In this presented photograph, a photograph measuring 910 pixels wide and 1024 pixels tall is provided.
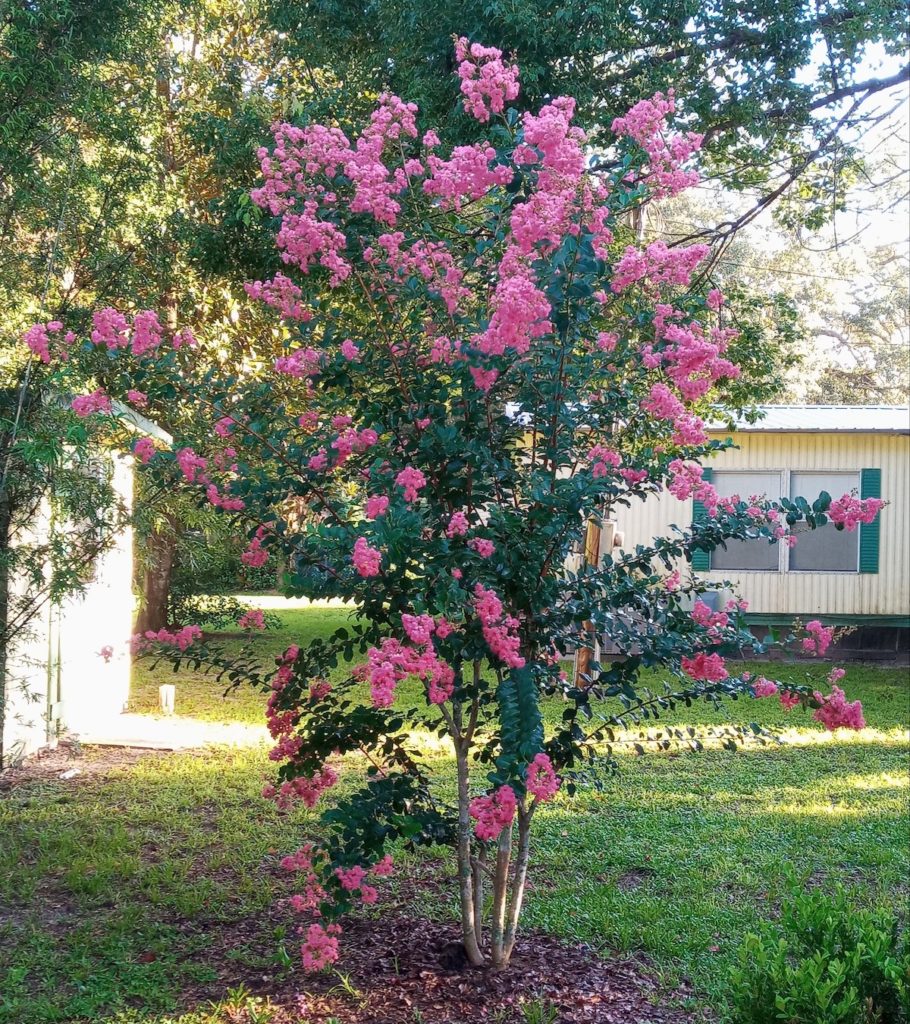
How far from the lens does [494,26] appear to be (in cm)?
563

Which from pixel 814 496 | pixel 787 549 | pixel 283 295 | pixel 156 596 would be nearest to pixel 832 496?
pixel 814 496

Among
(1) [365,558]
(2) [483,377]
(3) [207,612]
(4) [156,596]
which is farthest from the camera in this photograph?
(3) [207,612]

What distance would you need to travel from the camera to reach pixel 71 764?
6309 mm

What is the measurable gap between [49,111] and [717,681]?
4.00 metres

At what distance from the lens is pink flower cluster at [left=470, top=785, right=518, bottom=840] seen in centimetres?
262

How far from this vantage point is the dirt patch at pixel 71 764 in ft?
19.4

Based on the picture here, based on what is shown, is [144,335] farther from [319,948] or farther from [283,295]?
[319,948]

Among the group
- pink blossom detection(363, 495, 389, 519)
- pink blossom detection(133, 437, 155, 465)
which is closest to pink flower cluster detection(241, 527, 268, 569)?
pink blossom detection(133, 437, 155, 465)

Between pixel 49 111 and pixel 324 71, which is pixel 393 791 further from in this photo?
pixel 324 71

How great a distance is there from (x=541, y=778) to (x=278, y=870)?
7.26 feet

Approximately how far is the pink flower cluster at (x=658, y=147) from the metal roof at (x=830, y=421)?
721cm

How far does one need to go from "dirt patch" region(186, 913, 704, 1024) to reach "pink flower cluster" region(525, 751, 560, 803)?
2.61ft

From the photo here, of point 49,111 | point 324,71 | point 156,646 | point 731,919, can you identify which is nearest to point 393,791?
point 156,646

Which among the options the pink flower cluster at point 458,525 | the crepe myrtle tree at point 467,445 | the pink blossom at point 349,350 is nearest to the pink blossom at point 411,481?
the crepe myrtle tree at point 467,445
